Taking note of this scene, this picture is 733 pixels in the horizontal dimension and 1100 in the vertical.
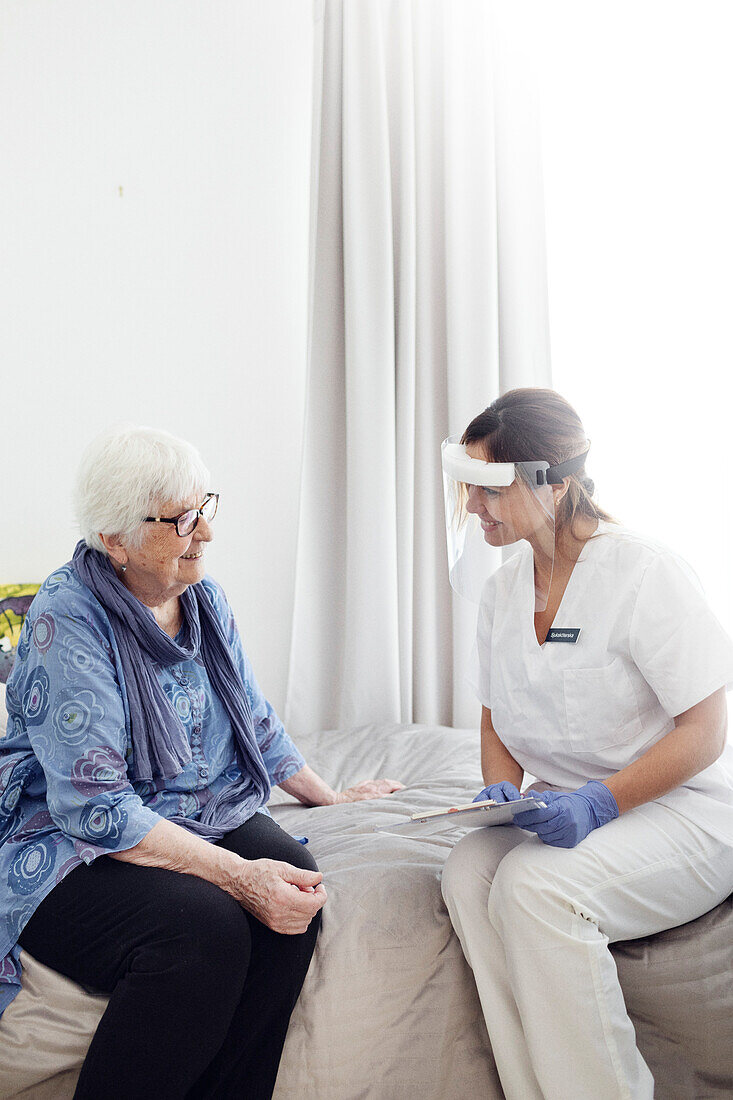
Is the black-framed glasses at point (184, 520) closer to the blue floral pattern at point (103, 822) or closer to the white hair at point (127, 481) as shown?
the white hair at point (127, 481)

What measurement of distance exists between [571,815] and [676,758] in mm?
180

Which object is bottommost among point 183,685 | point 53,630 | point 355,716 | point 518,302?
point 355,716

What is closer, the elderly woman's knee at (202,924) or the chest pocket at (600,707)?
the elderly woman's knee at (202,924)

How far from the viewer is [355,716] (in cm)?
261

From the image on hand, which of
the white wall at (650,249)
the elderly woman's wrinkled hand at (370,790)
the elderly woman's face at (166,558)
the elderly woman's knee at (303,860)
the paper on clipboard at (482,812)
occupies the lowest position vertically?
the elderly woman's wrinkled hand at (370,790)

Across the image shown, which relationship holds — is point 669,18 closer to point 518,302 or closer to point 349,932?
point 518,302

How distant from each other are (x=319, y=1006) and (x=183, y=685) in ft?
1.71

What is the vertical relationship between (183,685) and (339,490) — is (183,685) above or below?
below

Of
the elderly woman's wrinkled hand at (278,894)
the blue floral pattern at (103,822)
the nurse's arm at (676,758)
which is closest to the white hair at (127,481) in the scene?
the blue floral pattern at (103,822)

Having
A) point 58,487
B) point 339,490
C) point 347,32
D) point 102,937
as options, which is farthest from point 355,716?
point 347,32

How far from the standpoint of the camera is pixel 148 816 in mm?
1198

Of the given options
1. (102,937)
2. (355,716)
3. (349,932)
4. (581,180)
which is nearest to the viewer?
(102,937)

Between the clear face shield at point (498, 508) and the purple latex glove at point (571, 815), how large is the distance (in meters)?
0.32

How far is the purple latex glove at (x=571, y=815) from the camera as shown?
3.79ft
